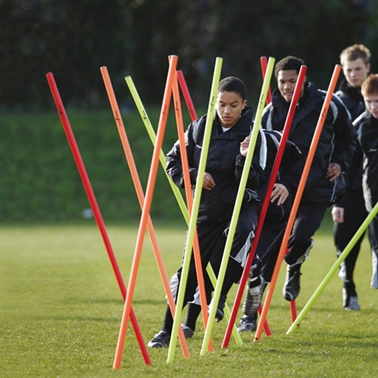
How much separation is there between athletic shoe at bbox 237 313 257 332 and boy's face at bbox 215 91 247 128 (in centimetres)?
179

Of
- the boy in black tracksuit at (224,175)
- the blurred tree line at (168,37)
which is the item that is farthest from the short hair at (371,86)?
the blurred tree line at (168,37)

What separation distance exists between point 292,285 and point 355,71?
2240 millimetres

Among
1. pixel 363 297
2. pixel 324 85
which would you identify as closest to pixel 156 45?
pixel 324 85

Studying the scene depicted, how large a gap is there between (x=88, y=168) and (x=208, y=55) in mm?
Answer: 6711

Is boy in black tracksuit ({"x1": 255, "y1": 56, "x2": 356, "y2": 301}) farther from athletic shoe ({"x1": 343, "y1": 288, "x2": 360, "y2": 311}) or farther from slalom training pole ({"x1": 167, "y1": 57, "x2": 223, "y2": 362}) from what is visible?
slalom training pole ({"x1": 167, "y1": 57, "x2": 223, "y2": 362})

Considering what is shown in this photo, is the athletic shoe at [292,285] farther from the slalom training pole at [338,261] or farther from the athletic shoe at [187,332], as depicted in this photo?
the athletic shoe at [187,332]

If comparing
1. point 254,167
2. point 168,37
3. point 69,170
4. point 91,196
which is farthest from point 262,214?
point 168,37

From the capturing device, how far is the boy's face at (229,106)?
5.71 m

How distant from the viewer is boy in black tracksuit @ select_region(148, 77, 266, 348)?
5.73 meters

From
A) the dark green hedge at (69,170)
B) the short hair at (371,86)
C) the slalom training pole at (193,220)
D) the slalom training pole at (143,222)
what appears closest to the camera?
the slalom training pole at (143,222)

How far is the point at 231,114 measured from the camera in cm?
572

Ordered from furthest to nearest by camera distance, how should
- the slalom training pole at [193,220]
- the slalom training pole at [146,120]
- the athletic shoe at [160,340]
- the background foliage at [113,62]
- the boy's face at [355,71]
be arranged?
the background foliage at [113,62] → the boy's face at [355,71] → the athletic shoe at [160,340] → the slalom training pole at [146,120] → the slalom training pole at [193,220]

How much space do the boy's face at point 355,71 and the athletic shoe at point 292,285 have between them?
78.9 inches

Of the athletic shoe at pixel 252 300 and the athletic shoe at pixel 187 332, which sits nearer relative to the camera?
the athletic shoe at pixel 187 332
